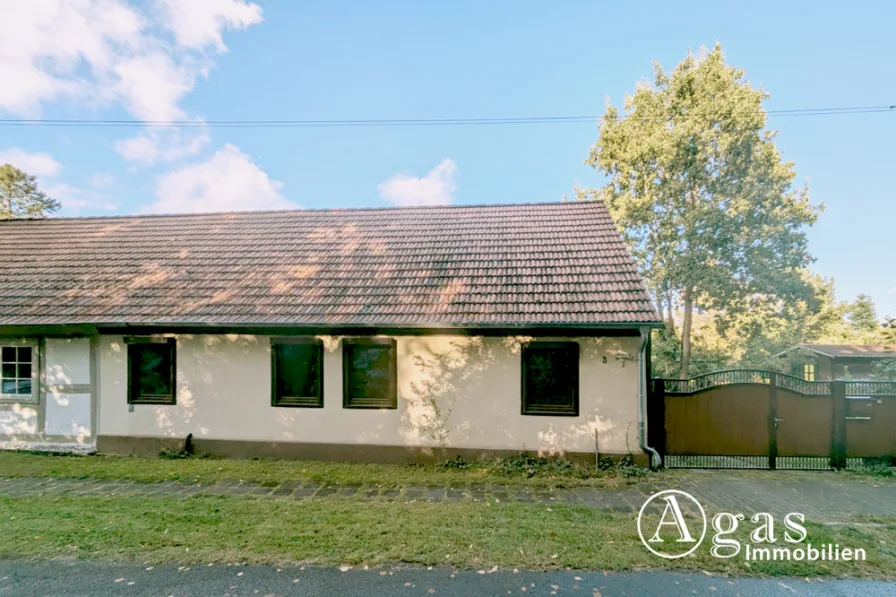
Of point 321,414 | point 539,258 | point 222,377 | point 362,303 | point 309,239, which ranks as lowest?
point 321,414

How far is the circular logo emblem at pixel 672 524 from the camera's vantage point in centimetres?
457

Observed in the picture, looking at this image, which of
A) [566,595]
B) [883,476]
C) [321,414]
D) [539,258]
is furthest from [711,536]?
[321,414]

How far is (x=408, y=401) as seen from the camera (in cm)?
793

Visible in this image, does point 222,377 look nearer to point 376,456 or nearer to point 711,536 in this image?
point 376,456

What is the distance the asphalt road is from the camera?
149 inches

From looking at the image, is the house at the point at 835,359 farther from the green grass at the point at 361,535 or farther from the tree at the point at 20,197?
the tree at the point at 20,197

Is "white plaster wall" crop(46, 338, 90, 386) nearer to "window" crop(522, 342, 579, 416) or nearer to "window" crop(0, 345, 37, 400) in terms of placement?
"window" crop(0, 345, 37, 400)

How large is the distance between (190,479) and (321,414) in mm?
2234

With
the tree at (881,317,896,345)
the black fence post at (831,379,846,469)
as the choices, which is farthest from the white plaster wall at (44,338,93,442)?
the tree at (881,317,896,345)

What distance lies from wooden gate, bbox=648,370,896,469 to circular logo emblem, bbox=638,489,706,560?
1756mm

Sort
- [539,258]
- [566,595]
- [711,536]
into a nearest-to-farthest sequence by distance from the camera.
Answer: [566,595]
[711,536]
[539,258]

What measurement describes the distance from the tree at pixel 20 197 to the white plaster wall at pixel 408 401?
26270 millimetres

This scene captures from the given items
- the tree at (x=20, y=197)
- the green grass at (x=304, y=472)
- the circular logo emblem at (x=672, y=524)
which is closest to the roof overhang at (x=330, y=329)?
the green grass at (x=304, y=472)

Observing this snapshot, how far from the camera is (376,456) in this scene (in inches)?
311
